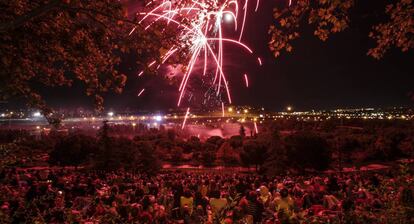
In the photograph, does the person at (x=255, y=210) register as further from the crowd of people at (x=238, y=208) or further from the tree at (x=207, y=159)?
the tree at (x=207, y=159)

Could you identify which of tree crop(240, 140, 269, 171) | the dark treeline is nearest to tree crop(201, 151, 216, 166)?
the dark treeline

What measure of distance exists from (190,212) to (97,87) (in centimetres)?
490

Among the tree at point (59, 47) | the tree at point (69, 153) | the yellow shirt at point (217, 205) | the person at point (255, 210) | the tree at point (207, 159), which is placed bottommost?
the tree at point (207, 159)

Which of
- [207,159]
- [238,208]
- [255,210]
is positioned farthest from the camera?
[207,159]

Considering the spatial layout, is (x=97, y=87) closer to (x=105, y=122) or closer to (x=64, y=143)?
(x=105, y=122)

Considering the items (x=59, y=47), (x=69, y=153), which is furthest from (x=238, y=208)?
(x=69, y=153)

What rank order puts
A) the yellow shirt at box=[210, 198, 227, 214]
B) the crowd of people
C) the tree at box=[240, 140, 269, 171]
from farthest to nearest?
the tree at box=[240, 140, 269, 171]
the yellow shirt at box=[210, 198, 227, 214]
the crowd of people

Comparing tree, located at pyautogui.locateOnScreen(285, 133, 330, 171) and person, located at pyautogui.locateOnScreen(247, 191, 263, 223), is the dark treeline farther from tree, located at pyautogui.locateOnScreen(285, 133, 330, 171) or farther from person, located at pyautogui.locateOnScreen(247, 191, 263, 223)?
person, located at pyautogui.locateOnScreen(247, 191, 263, 223)

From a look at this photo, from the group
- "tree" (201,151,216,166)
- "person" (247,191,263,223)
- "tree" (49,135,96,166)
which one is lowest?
"tree" (201,151,216,166)

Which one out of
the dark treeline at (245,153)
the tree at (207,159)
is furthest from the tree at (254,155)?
the tree at (207,159)

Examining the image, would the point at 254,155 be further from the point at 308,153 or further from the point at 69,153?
the point at 69,153

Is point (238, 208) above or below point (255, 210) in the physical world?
above

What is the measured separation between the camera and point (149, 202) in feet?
26.1

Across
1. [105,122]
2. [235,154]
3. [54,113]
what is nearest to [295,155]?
[235,154]
